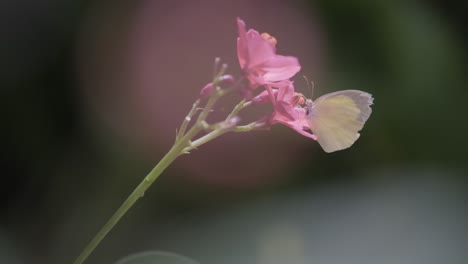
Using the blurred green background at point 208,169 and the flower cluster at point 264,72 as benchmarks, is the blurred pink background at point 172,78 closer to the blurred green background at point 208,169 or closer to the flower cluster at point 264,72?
the blurred green background at point 208,169

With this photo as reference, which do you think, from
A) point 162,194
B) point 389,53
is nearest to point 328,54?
point 389,53

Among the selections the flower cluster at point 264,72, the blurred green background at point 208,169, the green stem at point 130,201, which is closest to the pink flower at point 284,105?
the flower cluster at point 264,72

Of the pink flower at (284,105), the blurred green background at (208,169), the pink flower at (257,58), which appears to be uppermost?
the pink flower at (257,58)

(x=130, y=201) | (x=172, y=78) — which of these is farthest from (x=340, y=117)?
(x=172, y=78)

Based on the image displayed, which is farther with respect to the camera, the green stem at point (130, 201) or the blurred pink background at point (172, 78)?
the blurred pink background at point (172, 78)

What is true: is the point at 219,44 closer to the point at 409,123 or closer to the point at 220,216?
the point at 220,216

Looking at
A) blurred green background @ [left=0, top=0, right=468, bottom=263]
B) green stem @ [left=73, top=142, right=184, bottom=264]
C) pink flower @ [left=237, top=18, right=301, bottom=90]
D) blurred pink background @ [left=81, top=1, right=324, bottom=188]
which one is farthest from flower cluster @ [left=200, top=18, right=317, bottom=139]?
blurred pink background @ [left=81, top=1, right=324, bottom=188]
